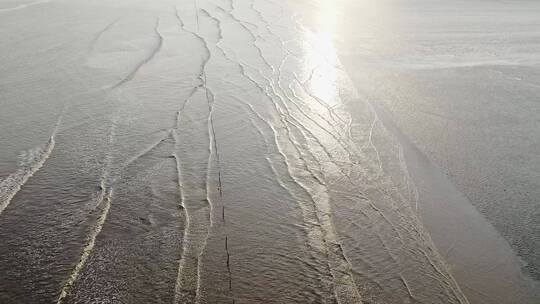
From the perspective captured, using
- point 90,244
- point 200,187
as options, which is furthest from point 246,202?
point 90,244

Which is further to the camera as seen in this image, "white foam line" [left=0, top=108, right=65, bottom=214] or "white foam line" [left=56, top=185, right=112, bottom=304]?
"white foam line" [left=0, top=108, right=65, bottom=214]

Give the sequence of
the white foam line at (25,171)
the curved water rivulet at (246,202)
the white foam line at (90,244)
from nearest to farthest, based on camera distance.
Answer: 1. the white foam line at (90,244)
2. the curved water rivulet at (246,202)
3. the white foam line at (25,171)

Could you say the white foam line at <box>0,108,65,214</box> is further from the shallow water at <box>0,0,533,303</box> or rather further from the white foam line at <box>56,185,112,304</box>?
the white foam line at <box>56,185,112,304</box>

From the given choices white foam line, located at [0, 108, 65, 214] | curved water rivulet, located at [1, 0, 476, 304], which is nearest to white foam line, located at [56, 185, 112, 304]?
curved water rivulet, located at [1, 0, 476, 304]

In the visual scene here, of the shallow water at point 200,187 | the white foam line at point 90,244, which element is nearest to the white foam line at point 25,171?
the shallow water at point 200,187

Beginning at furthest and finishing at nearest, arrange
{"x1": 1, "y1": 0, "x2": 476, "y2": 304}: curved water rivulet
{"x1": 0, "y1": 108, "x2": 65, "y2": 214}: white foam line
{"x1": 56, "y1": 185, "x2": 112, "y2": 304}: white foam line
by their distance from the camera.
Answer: {"x1": 0, "y1": 108, "x2": 65, "y2": 214}: white foam line
{"x1": 1, "y1": 0, "x2": 476, "y2": 304}: curved water rivulet
{"x1": 56, "y1": 185, "x2": 112, "y2": 304}: white foam line

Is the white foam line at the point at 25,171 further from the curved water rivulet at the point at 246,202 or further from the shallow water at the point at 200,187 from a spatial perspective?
the curved water rivulet at the point at 246,202

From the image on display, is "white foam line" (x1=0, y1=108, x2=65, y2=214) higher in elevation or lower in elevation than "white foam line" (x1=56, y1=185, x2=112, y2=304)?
higher

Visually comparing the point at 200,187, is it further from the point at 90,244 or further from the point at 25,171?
the point at 25,171
